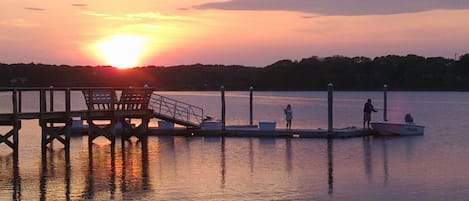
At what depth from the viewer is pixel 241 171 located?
24.1 m

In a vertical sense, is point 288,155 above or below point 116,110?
below

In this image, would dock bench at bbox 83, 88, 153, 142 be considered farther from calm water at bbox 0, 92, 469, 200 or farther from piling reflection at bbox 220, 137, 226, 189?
piling reflection at bbox 220, 137, 226, 189

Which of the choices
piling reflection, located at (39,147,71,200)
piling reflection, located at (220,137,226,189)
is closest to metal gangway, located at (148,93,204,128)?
piling reflection, located at (220,137,226,189)

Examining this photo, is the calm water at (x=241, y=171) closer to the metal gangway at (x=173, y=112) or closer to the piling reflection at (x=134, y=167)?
the piling reflection at (x=134, y=167)

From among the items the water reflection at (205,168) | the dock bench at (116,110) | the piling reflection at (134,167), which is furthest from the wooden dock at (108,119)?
the piling reflection at (134,167)

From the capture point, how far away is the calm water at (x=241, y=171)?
64.5 ft

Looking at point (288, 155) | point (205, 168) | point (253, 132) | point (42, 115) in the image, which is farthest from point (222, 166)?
point (253, 132)

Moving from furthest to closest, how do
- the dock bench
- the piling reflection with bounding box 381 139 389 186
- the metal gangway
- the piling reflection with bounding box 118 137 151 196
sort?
the metal gangway < the dock bench < the piling reflection with bounding box 381 139 389 186 < the piling reflection with bounding box 118 137 151 196

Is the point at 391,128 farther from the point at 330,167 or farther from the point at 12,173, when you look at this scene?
the point at 12,173

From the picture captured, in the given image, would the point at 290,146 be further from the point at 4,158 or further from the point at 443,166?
the point at 4,158

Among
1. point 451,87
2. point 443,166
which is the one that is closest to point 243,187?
point 443,166

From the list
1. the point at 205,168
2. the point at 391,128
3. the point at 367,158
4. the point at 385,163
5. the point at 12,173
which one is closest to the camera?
the point at 12,173

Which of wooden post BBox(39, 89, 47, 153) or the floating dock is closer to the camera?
wooden post BBox(39, 89, 47, 153)

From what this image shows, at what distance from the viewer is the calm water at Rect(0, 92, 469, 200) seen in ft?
64.5
